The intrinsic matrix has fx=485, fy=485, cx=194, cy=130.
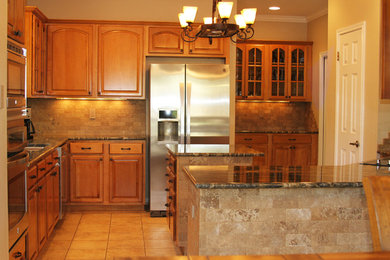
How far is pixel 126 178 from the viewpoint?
5949 millimetres

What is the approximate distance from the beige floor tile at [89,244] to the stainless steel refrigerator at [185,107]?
1181 mm

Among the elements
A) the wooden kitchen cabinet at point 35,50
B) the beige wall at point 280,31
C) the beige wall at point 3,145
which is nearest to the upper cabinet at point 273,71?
the beige wall at point 280,31

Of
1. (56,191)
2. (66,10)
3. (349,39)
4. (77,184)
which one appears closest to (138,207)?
(77,184)

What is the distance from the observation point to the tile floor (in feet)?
14.1

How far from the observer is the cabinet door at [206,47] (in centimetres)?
603

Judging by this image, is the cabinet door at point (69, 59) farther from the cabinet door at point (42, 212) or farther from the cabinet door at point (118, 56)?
the cabinet door at point (42, 212)

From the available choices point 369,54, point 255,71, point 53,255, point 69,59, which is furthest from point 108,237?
point 255,71

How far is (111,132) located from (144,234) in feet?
6.26

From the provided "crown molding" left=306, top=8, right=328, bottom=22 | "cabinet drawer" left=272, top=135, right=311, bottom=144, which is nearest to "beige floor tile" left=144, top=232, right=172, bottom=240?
"cabinet drawer" left=272, top=135, right=311, bottom=144

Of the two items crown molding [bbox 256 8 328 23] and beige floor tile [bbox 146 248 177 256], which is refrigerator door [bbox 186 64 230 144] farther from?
crown molding [bbox 256 8 328 23]

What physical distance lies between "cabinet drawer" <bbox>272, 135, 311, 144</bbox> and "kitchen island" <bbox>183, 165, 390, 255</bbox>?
506cm

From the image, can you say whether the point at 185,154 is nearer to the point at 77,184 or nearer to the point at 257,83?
the point at 77,184

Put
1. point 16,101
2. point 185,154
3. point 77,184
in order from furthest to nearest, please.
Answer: point 77,184 → point 185,154 → point 16,101

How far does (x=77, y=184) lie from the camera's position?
5895 millimetres
